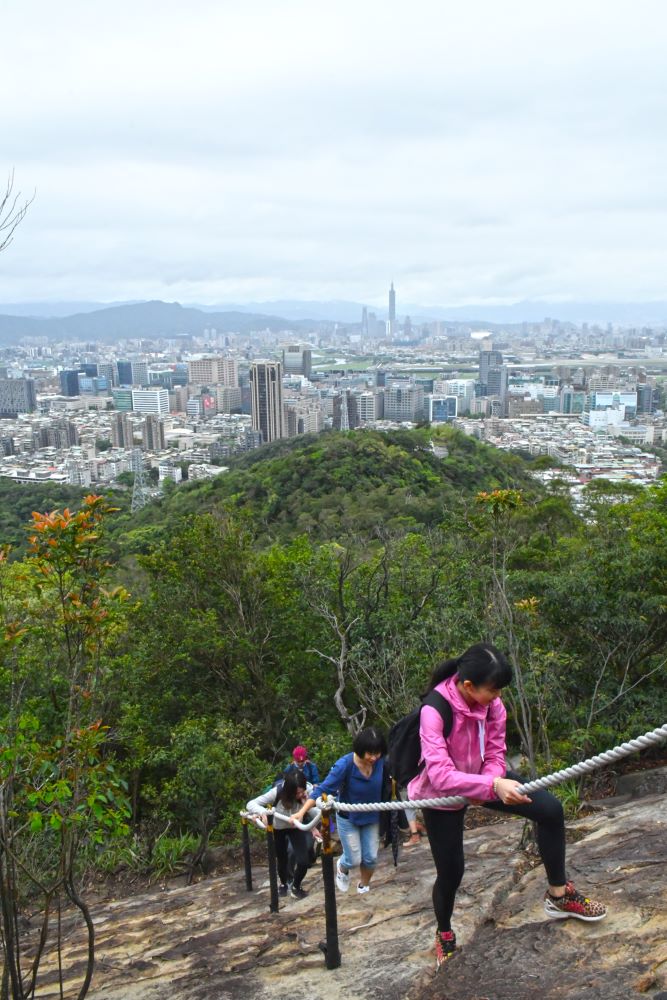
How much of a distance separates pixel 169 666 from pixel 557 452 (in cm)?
8250

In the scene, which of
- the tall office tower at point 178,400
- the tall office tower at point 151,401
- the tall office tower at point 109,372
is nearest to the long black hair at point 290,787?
the tall office tower at point 151,401

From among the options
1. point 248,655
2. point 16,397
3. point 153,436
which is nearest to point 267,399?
point 153,436

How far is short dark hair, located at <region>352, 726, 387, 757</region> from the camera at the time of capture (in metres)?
3.34

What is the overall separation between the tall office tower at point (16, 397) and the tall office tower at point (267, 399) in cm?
6064

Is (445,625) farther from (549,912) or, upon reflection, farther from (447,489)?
(447,489)

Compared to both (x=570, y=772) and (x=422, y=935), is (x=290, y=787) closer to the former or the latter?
(x=422, y=935)

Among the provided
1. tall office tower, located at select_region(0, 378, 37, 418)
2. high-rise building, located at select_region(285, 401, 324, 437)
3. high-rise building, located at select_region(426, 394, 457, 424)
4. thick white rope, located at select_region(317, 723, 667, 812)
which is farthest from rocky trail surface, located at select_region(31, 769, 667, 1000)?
tall office tower, located at select_region(0, 378, 37, 418)

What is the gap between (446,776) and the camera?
2430 millimetres

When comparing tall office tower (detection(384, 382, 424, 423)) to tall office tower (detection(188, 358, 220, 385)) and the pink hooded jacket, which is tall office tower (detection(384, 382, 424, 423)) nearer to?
tall office tower (detection(188, 358, 220, 385))

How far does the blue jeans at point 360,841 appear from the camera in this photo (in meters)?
3.61

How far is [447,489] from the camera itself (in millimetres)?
33469

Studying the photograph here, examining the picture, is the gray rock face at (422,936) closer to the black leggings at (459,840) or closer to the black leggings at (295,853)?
the black leggings at (295,853)

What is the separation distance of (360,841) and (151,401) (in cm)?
15021

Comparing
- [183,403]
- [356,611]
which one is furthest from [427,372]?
[356,611]
